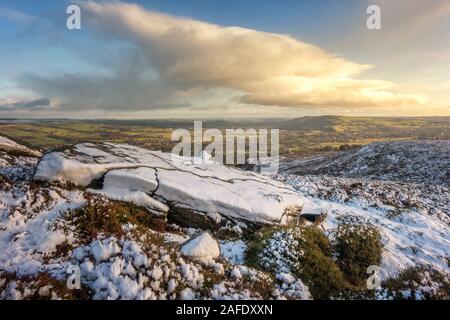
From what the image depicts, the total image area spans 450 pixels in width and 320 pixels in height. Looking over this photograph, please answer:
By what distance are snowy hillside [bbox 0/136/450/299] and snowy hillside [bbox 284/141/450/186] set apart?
18.7 meters

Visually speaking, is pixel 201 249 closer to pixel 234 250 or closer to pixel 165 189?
pixel 234 250

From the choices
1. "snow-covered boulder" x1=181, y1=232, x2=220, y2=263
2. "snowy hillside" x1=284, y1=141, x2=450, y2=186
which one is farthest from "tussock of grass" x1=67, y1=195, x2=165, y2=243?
"snowy hillside" x1=284, y1=141, x2=450, y2=186

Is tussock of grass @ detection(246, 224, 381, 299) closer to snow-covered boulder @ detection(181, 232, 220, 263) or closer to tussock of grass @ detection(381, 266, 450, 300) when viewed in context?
tussock of grass @ detection(381, 266, 450, 300)

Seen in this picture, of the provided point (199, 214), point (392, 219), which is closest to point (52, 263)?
point (199, 214)

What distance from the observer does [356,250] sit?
35.0 feet

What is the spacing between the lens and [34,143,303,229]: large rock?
1107cm

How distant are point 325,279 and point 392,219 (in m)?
10.1

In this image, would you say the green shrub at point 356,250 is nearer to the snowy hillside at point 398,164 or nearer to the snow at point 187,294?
the snow at point 187,294

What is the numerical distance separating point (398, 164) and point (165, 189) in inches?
1374

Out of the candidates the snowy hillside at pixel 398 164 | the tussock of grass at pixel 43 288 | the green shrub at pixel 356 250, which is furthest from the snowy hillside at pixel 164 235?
the snowy hillside at pixel 398 164


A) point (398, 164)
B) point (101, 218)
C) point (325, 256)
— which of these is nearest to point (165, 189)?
point (101, 218)

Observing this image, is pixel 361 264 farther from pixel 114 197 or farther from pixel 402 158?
pixel 402 158

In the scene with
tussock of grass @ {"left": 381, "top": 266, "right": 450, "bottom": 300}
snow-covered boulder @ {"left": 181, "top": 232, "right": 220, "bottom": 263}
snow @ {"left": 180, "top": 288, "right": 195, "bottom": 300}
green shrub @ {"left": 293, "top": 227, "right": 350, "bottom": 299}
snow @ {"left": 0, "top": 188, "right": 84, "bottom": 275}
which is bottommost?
tussock of grass @ {"left": 381, "top": 266, "right": 450, "bottom": 300}
